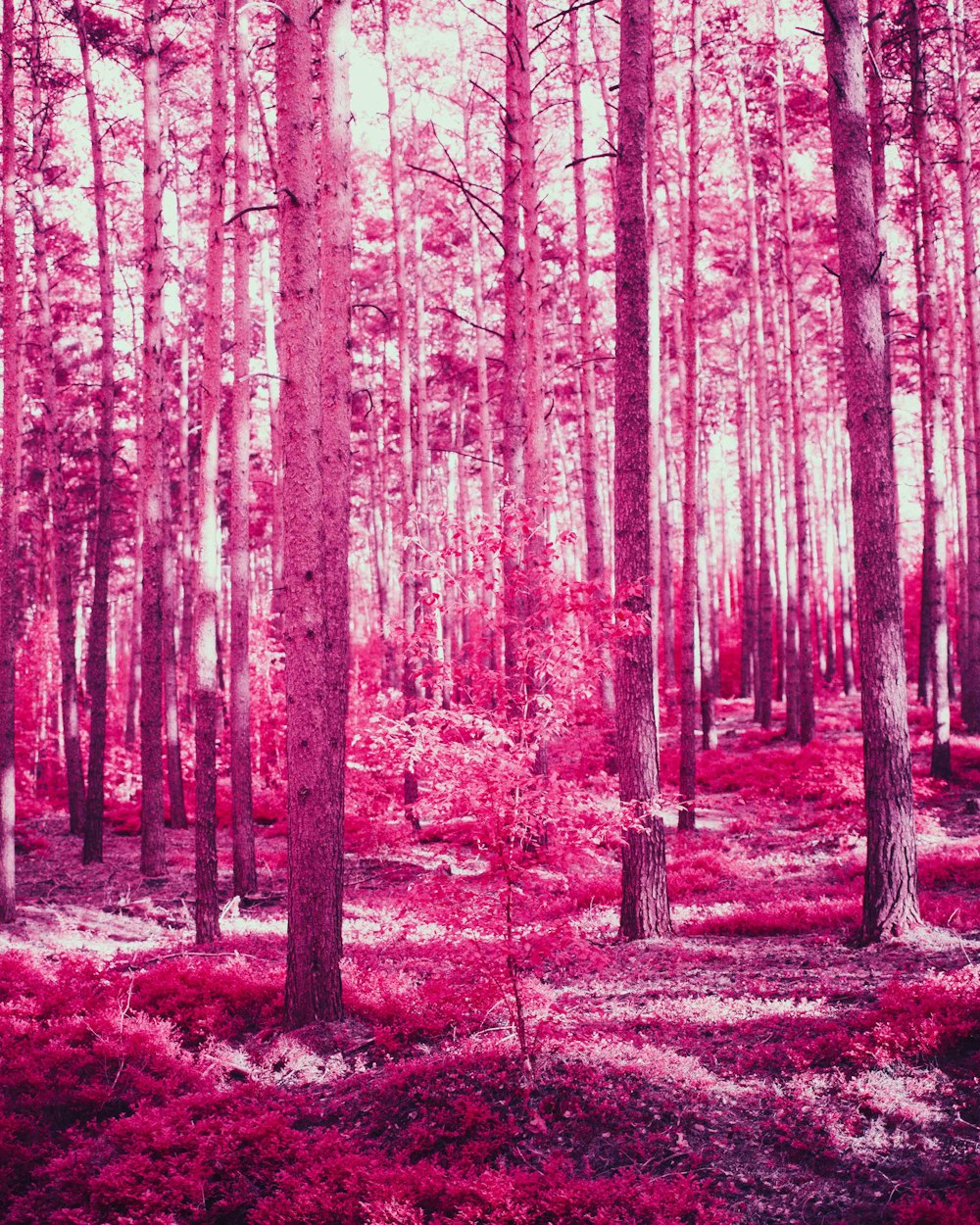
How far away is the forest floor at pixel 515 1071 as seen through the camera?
4281mm

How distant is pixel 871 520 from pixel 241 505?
612 centimetres

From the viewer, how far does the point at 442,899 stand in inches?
210

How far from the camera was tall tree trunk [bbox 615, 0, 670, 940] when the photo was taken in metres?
7.17

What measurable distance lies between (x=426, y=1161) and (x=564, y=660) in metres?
2.85

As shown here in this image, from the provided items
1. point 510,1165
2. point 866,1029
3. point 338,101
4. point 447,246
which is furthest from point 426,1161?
point 447,246

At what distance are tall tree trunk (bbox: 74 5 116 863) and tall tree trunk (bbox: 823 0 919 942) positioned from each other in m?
9.06

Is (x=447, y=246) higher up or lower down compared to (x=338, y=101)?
higher up

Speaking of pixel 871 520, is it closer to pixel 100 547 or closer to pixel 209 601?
pixel 209 601

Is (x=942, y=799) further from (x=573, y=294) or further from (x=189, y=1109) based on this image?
(x=573, y=294)

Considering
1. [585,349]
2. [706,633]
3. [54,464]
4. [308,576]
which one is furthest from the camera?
[706,633]

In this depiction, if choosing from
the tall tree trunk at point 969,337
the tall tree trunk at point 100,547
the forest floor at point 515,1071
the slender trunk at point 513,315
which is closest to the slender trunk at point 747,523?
the tall tree trunk at point 969,337

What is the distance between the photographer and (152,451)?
32.6ft

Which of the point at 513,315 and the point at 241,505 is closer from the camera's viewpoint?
the point at 241,505

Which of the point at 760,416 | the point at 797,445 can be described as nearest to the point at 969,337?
the point at 797,445
